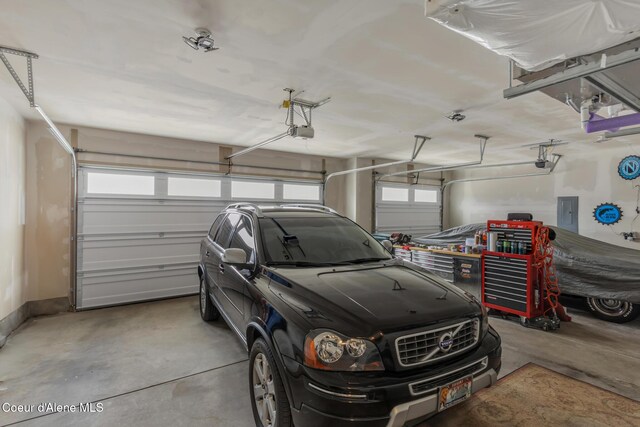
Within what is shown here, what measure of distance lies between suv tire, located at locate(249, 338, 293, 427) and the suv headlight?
0.30 m

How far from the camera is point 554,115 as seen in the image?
13.6 feet

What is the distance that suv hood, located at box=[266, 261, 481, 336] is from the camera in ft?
5.56

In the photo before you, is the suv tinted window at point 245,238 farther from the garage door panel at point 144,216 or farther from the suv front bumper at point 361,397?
the garage door panel at point 144,216

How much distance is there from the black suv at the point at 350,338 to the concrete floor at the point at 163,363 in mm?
735

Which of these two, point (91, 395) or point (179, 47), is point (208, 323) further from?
point (179, 47)

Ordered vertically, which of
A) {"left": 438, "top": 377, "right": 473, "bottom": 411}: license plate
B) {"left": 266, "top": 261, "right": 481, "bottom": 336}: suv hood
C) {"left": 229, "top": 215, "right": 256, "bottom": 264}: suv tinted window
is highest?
{"left": 229, "top": 215, "right": 256, "bottom": 264}: suv tinted window

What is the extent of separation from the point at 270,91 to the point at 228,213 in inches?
59.0

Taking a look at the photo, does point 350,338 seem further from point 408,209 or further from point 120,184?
point 408,209

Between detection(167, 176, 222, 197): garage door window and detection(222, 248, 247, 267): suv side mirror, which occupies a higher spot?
detection(167, 176, 222, 197): garage door window

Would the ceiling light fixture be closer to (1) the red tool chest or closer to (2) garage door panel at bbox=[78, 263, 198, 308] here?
(1) the red tool chest

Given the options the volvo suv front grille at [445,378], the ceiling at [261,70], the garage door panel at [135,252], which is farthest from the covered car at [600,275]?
the garage door panel at [135,252]

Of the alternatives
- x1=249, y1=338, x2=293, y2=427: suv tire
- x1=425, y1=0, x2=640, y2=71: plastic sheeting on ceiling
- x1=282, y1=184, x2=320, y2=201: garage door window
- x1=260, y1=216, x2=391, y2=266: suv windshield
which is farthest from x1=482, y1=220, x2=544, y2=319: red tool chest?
x1=282, y1=184, x2=320, y2=201: garage door window

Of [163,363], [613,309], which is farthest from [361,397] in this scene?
[613,309]

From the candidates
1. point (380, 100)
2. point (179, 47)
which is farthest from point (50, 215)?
point (380, 100)
